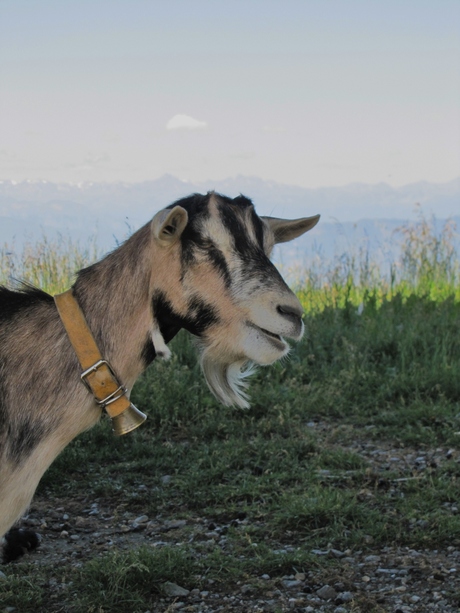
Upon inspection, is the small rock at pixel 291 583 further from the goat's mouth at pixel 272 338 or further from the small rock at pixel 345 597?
the goat's mouth at pixel 272 338

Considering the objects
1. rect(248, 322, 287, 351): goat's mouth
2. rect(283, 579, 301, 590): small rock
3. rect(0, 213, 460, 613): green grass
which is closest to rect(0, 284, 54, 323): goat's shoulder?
rect(248, 322, 287, 351): goat's mouth

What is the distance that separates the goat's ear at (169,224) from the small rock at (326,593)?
1.89 meters

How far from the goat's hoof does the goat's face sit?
1.91 m

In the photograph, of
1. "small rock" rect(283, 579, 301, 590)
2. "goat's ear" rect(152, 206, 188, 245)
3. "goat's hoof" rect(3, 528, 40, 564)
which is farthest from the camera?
"goat's hoof" rect(3, 528, 40, 564)

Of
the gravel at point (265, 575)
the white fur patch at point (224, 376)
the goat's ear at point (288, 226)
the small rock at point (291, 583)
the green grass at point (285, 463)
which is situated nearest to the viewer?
the white fur patch at point (224, 376)

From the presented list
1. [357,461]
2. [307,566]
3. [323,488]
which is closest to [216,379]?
[307,566]

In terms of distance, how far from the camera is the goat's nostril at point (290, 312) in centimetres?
297

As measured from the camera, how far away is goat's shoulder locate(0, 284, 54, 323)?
3338 millimetres

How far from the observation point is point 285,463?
543 centimetres

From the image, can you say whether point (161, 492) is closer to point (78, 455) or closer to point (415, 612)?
point (78, 455)

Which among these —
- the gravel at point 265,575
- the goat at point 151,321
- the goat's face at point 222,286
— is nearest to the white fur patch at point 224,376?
the goat at point 151,321

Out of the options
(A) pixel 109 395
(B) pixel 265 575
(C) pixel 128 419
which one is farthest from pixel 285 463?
(A) pixel 109 395

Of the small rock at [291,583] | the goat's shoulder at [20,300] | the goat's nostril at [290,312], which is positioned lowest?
the small rock at [291,583]

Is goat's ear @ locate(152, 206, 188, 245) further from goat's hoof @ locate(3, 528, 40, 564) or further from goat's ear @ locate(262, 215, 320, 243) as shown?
goat's hoof @ locate(3, 528, 40, 564)
